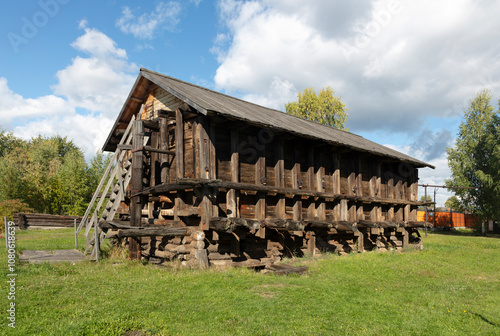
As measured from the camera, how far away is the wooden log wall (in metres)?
10.8

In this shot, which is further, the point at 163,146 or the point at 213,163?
the point at 163,146

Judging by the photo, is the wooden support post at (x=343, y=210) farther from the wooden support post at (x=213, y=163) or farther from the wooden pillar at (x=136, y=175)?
the wooden pillar at (x=136, y=175)

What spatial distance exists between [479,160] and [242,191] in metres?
31.8

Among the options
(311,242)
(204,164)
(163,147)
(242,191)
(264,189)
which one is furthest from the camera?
(311,242)

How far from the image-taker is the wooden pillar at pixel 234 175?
11.1 m

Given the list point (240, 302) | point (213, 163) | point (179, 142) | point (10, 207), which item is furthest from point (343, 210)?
point (10, 207)

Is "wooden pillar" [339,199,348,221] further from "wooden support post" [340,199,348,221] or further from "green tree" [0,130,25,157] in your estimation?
"green tree" [0,130,25,157]

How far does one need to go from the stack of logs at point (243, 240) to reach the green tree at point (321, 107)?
2466 centimetres

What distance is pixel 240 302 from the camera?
712 cm

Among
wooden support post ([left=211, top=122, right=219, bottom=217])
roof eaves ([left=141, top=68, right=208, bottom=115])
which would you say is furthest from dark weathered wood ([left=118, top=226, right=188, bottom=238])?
roof eaves ([left=141, top=68, right=208, bottom=115])

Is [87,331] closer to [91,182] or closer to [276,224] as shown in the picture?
[276,224]

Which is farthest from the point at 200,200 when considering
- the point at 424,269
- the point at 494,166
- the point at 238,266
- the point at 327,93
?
the point at 327,93

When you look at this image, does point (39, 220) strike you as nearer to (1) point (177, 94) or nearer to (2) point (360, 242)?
(1) point (177, 94)

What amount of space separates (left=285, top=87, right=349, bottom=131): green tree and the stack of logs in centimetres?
2466
